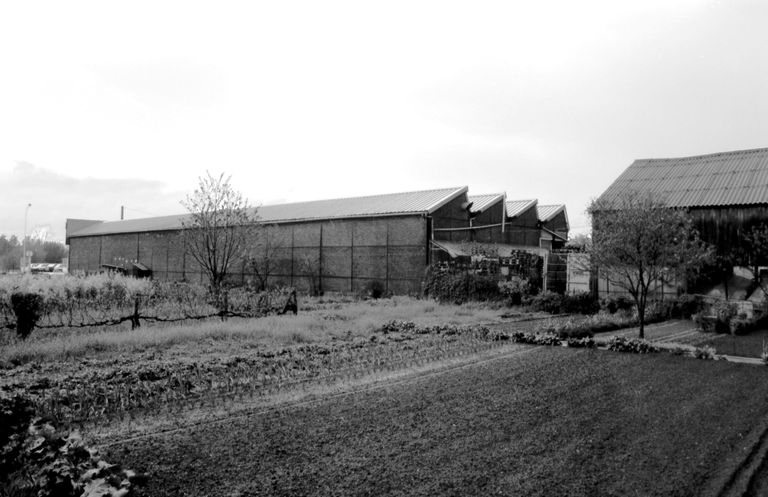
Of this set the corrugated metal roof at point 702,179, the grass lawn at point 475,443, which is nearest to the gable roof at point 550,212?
the corrugated metal roof at point 702,179

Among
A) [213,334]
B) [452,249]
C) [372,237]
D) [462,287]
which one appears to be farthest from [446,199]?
[213,334]

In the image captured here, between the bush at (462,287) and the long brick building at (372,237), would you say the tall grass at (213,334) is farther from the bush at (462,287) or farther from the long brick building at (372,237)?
the long brick building at (372,237)

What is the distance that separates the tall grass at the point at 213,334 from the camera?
10347mm

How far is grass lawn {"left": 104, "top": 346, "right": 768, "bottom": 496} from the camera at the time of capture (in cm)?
468

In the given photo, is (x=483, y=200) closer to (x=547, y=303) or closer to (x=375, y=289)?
(x=375, y=289)

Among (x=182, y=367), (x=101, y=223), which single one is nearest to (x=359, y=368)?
(x=182, y=367)

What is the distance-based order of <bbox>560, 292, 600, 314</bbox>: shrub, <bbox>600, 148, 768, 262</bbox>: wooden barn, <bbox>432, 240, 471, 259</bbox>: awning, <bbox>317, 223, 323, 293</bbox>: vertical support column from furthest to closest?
<bbox>317, 223, 323, 293</bbox>: vertical support column → <bbox>432, 240, 471, 259</bbox>: awning → <bbox>600, 148, 768, 262</bbox>: wooden barn → <bbox>560, 292, 600, 314</bbox>: shrub

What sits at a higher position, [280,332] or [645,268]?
[645,268]

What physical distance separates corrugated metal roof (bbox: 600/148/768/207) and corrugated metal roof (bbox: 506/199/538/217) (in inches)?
296

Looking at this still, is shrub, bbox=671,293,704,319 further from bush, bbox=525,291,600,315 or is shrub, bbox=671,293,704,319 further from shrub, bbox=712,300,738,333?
bush, bbox=525,291,600,315

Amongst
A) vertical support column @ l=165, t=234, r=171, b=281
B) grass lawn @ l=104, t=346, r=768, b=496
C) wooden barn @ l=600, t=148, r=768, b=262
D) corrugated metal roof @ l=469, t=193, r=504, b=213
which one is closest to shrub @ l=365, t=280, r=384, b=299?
corrugated metal roof @ l=469, t=193, r=504, b=213

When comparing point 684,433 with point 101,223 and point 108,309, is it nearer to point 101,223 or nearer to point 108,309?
point 108,309

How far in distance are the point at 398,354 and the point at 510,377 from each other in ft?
8.49

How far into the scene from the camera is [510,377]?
29.5ft
